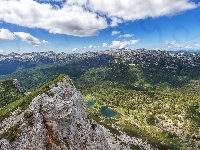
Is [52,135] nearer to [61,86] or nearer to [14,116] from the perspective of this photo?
[14,116]

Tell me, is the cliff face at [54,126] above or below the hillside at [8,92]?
above

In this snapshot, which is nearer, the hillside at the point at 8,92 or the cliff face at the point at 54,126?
the cliff face at the point at 54,126

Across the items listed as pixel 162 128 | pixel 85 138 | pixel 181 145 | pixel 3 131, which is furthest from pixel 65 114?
pixel 162 128

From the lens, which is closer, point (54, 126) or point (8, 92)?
point (54, 126)

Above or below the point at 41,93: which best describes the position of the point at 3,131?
below

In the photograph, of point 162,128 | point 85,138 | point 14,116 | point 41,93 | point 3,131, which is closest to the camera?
point 3,131
